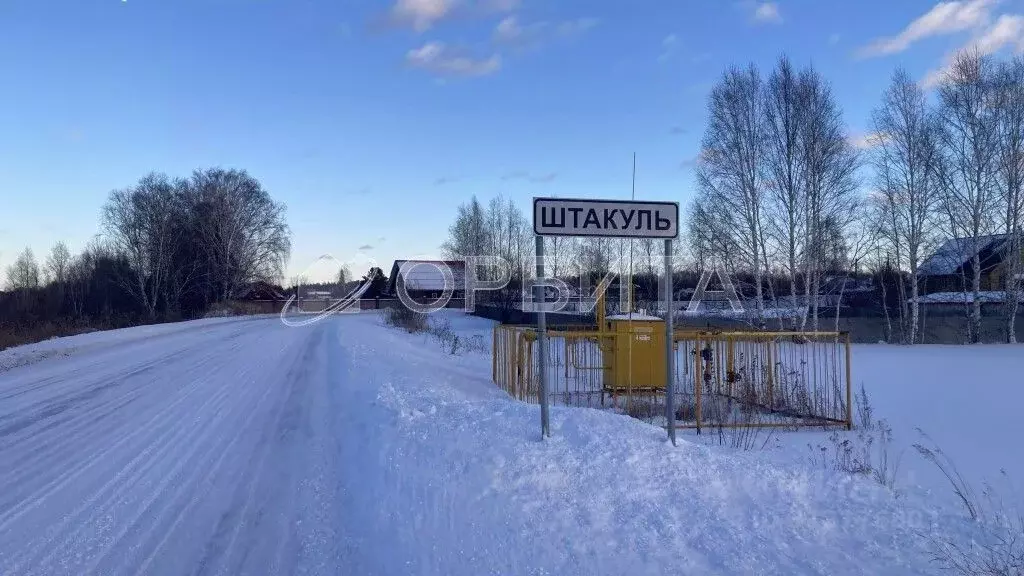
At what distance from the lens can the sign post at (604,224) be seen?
6977 millimetres

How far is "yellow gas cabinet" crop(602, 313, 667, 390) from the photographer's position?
13195mm

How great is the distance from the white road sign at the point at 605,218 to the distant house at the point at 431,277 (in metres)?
57.0

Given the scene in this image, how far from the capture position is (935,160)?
3052 cm

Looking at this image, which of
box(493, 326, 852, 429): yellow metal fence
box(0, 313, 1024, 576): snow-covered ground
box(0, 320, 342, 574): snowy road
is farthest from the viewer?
box(493, 326, 852, 429): yellow metal fence

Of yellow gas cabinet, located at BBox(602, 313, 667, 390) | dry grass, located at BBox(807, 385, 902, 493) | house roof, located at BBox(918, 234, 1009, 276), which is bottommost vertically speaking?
dry grass, located at BBox(807, 385, 902, 493)

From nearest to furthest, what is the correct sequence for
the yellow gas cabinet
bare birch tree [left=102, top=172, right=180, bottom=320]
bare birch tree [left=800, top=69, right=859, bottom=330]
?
the yellow gas cabinet
bare birch tree [left=800, top=69, right=859, bottom=330]
bare birch tree [left=102, top=172, right=180, bottom=320]

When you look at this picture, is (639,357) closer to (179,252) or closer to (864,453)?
(864,453)

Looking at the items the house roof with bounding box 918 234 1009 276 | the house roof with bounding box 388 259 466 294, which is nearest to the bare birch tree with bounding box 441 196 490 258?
the house roof with bounding box 388 259 466 294

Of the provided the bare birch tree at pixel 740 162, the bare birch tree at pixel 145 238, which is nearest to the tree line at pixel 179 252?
the bare birch tree at pixel 145 238

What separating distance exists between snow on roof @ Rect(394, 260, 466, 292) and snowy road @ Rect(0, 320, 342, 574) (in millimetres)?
51984

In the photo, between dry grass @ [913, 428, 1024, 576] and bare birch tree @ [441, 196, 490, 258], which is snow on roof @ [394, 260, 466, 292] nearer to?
bare birch tree @ [441, 196, 490, 258]

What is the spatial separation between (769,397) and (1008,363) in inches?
501

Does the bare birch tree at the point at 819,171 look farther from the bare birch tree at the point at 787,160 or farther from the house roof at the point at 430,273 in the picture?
the house roof at the point at 430,273

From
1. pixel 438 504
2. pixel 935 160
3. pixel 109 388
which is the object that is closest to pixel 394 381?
pixel 109 388
